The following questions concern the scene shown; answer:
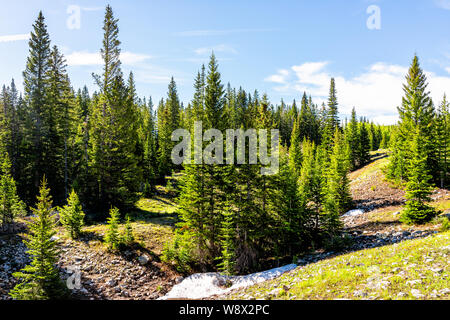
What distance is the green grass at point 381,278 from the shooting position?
8.27 m

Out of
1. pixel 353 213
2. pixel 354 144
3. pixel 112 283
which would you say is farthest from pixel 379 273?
pixel 354 144

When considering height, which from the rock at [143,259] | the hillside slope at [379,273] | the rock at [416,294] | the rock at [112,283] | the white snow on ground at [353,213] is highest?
the rock at [416,294]

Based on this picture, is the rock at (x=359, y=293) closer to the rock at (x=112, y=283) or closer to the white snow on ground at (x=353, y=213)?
the rock at (x=112, y=283)

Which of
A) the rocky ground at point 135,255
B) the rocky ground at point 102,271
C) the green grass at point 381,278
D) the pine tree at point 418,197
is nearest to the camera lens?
the green grass at point 381,278

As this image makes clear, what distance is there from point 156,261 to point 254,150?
12.1 meters

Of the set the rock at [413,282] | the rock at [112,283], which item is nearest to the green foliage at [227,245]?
the rock at [112,283]

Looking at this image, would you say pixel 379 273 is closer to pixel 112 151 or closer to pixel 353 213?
pixel 353 213

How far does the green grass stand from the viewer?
326 inches

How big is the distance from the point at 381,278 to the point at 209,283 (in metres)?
10.4

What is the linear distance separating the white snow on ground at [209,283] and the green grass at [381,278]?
8.76 feet

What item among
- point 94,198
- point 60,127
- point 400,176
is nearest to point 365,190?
point 400,176

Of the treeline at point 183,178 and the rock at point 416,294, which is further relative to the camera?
the treeline at point 183,178

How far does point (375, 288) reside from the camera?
8875 mm
